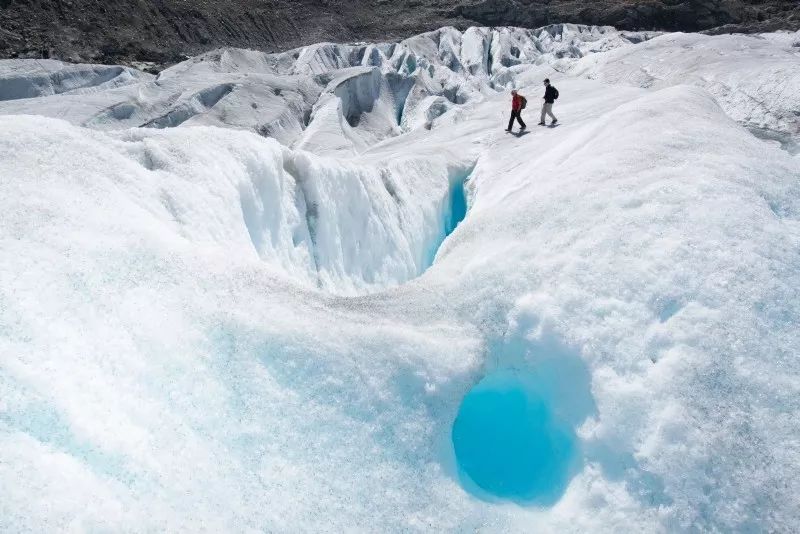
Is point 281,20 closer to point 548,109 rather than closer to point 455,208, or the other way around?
point 548,109

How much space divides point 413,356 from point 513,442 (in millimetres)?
1226

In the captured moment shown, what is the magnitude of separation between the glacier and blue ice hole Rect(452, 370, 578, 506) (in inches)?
0.8

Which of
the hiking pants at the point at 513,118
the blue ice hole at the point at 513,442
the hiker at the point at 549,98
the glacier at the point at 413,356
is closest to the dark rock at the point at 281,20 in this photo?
the hiker at the point at 549,98

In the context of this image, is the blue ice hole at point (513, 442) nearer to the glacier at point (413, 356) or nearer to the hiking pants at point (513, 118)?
the glacier at point (413, 356)

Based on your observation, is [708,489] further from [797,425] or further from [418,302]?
[418,302]

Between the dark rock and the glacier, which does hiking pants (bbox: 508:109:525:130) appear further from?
the dark rock

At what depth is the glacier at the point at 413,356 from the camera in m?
3.62

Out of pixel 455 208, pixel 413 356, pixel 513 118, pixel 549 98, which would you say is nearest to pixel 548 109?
pixel 549 98

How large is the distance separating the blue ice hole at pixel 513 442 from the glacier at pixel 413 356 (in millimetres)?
21

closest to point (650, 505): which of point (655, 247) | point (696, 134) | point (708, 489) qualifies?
point (708, 489)

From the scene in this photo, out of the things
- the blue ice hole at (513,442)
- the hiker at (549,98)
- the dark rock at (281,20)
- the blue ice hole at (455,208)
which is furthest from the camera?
the dark rock at (281,20)

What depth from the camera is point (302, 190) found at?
1020 centimetres

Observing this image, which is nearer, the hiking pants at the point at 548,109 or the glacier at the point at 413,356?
the glacier at the point at 413,356

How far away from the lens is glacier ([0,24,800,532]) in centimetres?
362
